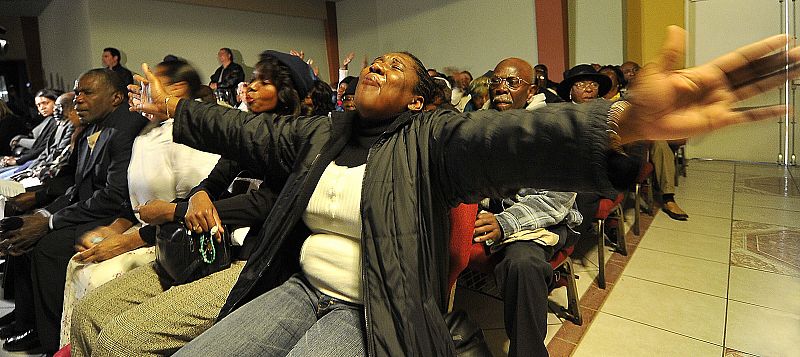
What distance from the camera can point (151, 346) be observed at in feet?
4.19

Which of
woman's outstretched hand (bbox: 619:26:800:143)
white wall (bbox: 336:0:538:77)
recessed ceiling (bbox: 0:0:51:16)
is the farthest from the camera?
recessed ceiling (bbox: 0:0:51:16)

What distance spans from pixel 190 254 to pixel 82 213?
3.32 feet

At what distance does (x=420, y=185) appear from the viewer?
1049 mm

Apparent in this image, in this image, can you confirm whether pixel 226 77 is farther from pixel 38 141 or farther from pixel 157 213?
pixel 157 213

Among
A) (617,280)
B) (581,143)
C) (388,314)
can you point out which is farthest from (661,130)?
(617,280)

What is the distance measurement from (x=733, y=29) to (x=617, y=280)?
4.98 meters

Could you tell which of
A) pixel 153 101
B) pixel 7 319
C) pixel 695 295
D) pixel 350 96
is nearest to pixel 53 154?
pixel 7 319

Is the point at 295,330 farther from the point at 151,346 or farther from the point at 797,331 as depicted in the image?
the point at 797,331

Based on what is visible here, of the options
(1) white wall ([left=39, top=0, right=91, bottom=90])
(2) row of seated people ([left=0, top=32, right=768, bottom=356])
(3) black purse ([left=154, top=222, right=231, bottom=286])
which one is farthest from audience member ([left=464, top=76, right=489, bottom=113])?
(1) white wall ([left=39, top=0, right=91, bottom=90])

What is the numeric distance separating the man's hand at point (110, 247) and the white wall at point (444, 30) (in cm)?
642

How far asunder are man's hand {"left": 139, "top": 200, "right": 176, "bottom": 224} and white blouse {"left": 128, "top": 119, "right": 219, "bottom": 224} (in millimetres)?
298

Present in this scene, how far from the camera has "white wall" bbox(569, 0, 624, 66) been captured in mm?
6516

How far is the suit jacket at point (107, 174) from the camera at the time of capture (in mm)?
2092

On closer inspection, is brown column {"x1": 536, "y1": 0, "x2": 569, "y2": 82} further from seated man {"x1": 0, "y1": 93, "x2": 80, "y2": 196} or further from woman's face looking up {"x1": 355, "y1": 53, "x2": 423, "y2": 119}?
woman's face looking up {"x1": 355, "y1": 53, "x2": 423, "y2": 119}
